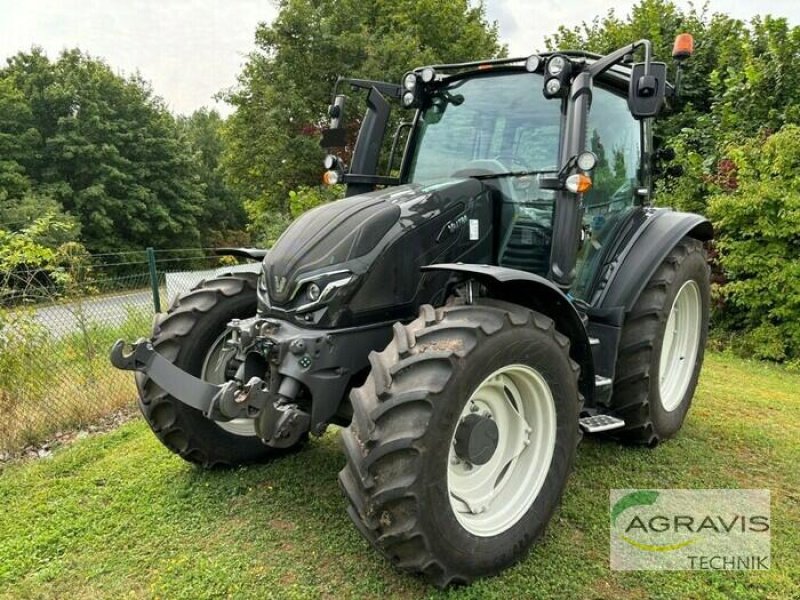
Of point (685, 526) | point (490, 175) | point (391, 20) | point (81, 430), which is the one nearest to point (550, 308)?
point (490, 175)

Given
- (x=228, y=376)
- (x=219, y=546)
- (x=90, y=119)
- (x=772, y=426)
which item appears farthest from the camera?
(x=90, y=119)

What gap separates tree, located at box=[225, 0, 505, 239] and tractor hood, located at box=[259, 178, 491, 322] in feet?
43.1

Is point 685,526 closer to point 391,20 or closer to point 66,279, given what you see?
point 66,279

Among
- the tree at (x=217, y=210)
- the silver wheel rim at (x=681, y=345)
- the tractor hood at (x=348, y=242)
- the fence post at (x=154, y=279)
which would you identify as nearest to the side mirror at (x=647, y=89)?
the tractor hood at (x=348, y=242)

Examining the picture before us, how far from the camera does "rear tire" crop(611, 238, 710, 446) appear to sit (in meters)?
3.34

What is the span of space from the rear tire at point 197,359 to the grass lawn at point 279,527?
198 mm

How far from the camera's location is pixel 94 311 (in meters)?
5.36

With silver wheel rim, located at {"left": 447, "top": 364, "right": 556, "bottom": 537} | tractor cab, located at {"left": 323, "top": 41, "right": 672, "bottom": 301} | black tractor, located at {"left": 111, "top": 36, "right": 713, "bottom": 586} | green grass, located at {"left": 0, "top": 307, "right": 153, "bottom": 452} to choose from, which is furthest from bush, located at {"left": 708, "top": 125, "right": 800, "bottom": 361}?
green grass, located at {"left": 0, "top": 307, "right": 153, "bottom": 452}

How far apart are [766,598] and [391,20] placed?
716 inches

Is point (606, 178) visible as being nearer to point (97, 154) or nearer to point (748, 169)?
point (748, 169)

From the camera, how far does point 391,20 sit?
1750cm

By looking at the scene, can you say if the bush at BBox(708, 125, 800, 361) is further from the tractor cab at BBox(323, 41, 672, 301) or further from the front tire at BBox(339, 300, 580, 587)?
the front tire at BBox(339, 300, 580, 587)

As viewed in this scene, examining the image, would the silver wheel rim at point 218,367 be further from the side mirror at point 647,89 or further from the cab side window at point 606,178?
the side mirror at point 647,89

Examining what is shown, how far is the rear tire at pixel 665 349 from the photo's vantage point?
3.34 m
